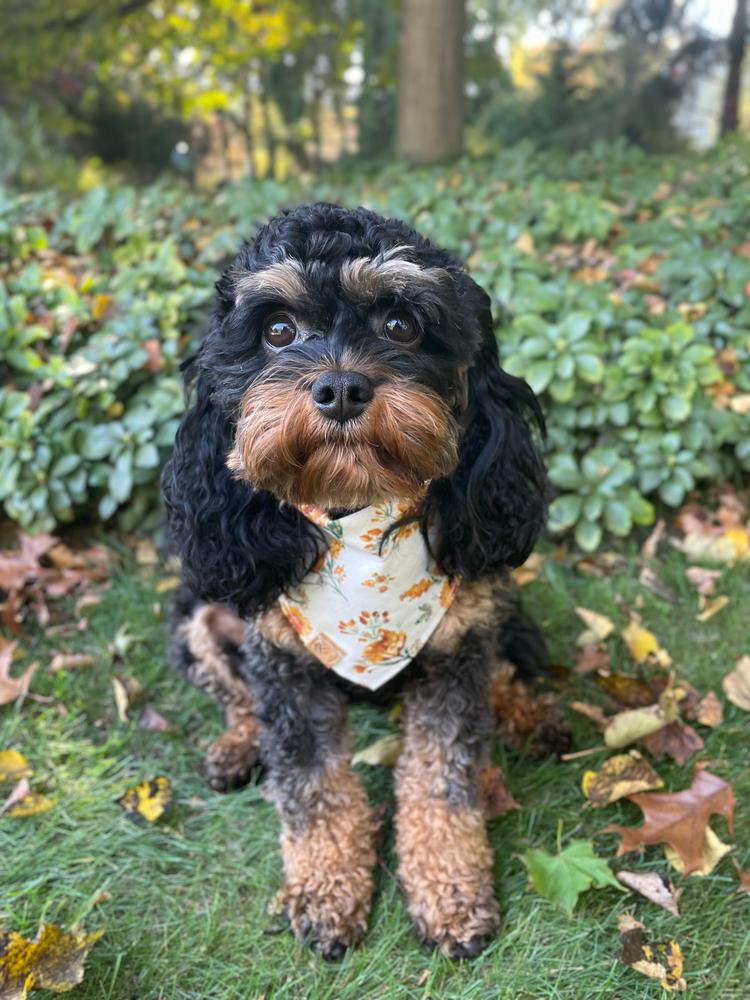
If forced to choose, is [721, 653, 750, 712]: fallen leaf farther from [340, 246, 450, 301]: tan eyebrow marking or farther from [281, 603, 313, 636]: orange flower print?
[340, 246, 450, 301]: tan eyebrow marking

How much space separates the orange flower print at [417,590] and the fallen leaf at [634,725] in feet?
2.89

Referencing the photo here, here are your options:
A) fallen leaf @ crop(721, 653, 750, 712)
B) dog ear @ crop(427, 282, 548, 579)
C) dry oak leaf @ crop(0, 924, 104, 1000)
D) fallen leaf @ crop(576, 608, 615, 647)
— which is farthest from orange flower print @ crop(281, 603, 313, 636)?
fallen leaf @ crop(721, 653, 750, 712)

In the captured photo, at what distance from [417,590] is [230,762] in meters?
1.09

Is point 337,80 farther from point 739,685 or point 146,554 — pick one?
point 739,685

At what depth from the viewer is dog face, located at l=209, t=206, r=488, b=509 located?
1.72 metres

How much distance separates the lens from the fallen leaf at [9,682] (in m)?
3.15

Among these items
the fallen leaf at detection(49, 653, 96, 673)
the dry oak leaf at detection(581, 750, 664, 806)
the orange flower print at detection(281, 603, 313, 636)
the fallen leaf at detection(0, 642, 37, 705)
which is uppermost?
the orange flower print at detection(281, 603, 313, 636)

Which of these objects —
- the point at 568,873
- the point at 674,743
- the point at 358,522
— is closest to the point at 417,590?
the point at 358,522

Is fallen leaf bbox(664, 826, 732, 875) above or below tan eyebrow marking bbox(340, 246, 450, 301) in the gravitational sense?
below

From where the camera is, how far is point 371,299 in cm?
180

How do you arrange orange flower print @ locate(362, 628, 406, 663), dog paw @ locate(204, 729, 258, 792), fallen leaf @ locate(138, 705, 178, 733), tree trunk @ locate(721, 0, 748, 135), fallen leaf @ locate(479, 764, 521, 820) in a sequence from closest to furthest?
1. orange flower print @ locate(362, 628, 406, 663)
2. fallen leaf @ locate(479, 764, 521, 820)
3. dog paw @ locate(204, 729, 258, 792)
4. fallen leaf @ locate(138, 705, 178, 733)
5. tree trunk @ locate(721, 0, 748, 135)

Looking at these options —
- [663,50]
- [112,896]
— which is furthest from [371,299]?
[663,50]

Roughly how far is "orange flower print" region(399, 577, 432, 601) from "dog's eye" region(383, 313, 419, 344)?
68 centimetres

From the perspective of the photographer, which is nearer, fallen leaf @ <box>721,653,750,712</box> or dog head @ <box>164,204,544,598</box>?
dog head @ <box>164,204,544,598</box>
